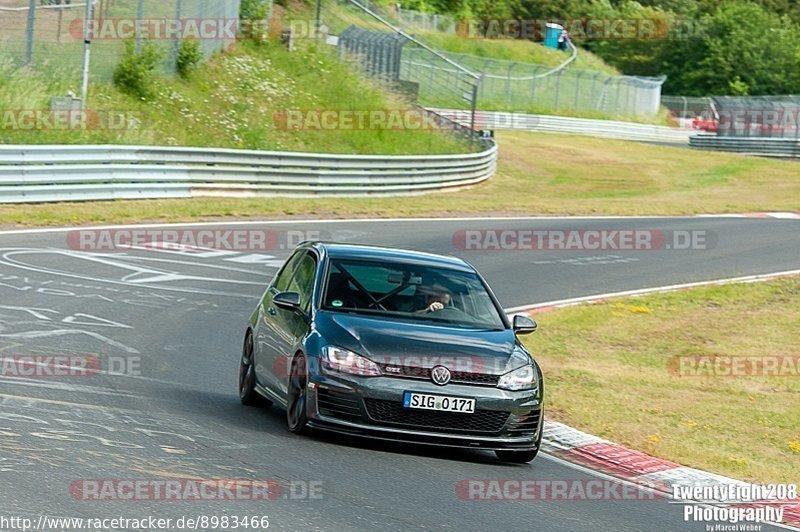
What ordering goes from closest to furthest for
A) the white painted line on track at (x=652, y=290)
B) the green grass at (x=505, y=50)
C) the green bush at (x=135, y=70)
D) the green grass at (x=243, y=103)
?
1. the white painted line on track at (x=652, y=290)
2. the green grass at (x=243, y=103)
3. the green bush at (x=135, y=70)
4. the green grass at (x=505, y=50)

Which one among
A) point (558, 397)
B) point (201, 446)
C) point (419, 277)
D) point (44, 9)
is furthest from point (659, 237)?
point (201, 446)

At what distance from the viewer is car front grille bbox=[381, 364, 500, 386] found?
365 inches

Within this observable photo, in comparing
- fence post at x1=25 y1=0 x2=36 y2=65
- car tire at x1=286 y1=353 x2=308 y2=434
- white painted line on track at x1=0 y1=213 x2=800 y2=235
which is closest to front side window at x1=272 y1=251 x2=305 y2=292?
car tire at x1=286 y1=353 x2=308 y2=434

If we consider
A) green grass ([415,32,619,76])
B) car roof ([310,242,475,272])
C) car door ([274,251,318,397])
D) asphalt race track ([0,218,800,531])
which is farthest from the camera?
green grass ([415,32,619,76])

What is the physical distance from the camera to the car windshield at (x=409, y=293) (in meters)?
10.3

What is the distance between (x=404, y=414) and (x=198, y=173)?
19.9m

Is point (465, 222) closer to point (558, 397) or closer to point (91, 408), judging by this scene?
point (558, 397)

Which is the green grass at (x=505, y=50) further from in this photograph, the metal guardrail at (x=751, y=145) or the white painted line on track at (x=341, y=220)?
the white painted line on track at (x=341, y=220)

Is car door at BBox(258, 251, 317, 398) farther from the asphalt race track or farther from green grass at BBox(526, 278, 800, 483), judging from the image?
green grass at BBox(526, 278, 800, 483)

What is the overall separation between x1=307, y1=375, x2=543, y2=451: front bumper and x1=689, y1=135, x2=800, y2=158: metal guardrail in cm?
5235

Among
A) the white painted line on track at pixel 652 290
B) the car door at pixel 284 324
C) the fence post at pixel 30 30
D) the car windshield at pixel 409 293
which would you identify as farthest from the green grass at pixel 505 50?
the car windshield at pixel 409 293

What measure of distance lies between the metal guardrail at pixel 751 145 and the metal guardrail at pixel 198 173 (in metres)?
26.6

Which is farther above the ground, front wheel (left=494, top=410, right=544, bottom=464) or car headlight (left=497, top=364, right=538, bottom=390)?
car headlight (left=497, top=364, right=538, bottom=390)

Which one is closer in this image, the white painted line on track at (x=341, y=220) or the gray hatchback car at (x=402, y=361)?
the gray hatchback car at (x=402, y=361)
